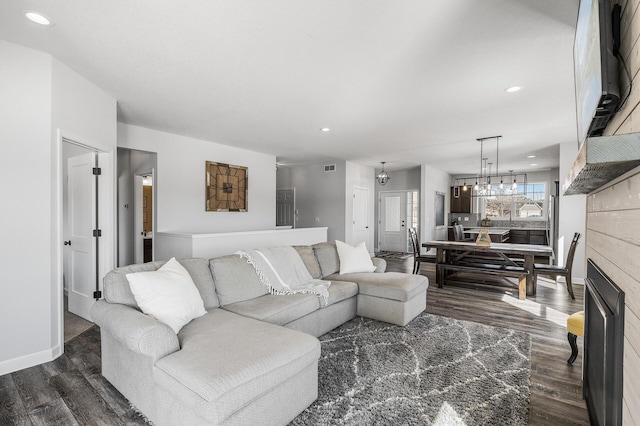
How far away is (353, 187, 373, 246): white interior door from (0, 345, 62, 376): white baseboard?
6358 mm

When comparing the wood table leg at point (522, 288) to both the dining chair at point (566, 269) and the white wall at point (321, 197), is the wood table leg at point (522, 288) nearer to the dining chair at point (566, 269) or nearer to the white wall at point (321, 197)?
the dining chair at point (566, 269)

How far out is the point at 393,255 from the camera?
9219mm

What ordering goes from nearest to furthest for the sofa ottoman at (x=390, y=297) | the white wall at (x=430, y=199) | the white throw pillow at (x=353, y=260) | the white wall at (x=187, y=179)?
the sofa ottoman at (x=390, y=297)
the white throw pillow at (x=353, y=260)
the white wall at (x=187, y=179)
the white wall at (x=430, y=199)

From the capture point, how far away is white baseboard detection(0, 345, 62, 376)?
2.51m

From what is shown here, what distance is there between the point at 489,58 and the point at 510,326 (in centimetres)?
275

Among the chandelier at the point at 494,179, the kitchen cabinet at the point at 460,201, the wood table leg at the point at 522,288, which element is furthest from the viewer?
the kitchen cabinet at the point at 460,201

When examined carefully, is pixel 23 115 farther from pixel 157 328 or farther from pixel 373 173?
pixel 373 173

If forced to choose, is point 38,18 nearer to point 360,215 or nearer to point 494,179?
point 360,215

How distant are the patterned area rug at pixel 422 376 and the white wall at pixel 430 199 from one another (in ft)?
17.1

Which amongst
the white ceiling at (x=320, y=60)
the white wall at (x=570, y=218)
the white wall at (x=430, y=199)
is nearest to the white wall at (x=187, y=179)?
the white ceiling at (x=320, y=60)

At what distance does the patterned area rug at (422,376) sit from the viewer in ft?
6.45

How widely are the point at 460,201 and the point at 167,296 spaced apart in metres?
9.97

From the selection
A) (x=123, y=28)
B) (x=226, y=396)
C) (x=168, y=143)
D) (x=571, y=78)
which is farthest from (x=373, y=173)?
(x=226, y=396)

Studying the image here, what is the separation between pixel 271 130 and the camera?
4.96 metres
